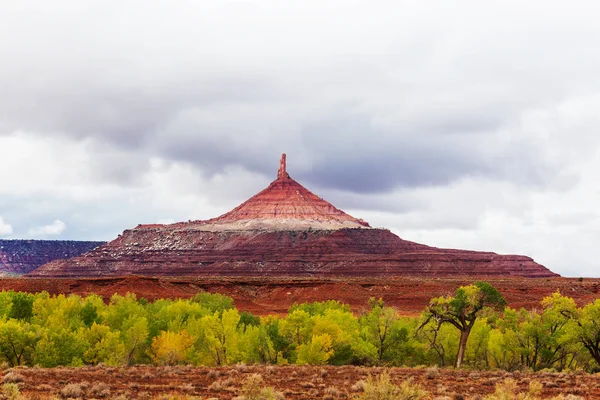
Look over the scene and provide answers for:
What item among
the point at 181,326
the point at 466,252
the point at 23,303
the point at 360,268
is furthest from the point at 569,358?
the point at 466,252

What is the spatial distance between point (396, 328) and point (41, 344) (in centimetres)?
2142

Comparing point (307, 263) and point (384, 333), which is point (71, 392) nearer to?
point (384, 333)

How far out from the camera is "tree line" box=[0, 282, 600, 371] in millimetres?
45562

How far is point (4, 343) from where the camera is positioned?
4319 cm

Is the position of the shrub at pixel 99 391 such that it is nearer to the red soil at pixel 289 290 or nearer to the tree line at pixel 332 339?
the tree line at pixel 332 339

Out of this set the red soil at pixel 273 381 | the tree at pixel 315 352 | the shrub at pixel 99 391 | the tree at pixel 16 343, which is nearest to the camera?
the shrub at pixel 99 391

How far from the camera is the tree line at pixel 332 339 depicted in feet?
149

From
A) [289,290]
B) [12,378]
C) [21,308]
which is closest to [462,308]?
[12,378]

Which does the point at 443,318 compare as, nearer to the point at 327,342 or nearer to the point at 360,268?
the point at 327,342

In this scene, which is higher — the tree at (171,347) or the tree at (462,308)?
the tree at (462,308)

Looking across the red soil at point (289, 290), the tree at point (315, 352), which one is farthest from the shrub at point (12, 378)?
the red soil at point (289, 290)

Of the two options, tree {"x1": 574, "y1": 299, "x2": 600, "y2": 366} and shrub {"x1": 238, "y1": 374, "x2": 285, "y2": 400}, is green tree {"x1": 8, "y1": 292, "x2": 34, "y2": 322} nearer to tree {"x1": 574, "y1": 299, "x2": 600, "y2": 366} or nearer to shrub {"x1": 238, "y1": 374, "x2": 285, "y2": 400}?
shrub {"x1": 238, "y1": 374, "x2": 285, "y2": 400}

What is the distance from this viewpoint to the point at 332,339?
165 ft

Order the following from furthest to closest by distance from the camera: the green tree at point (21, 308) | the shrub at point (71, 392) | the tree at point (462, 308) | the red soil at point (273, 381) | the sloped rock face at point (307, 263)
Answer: the sloped rock face at point (307, 263) < the green tree at point (21, 308) < the tree at point (462, 308) < the red soil at point (273, 381) < the shrub at point (71, 392)
